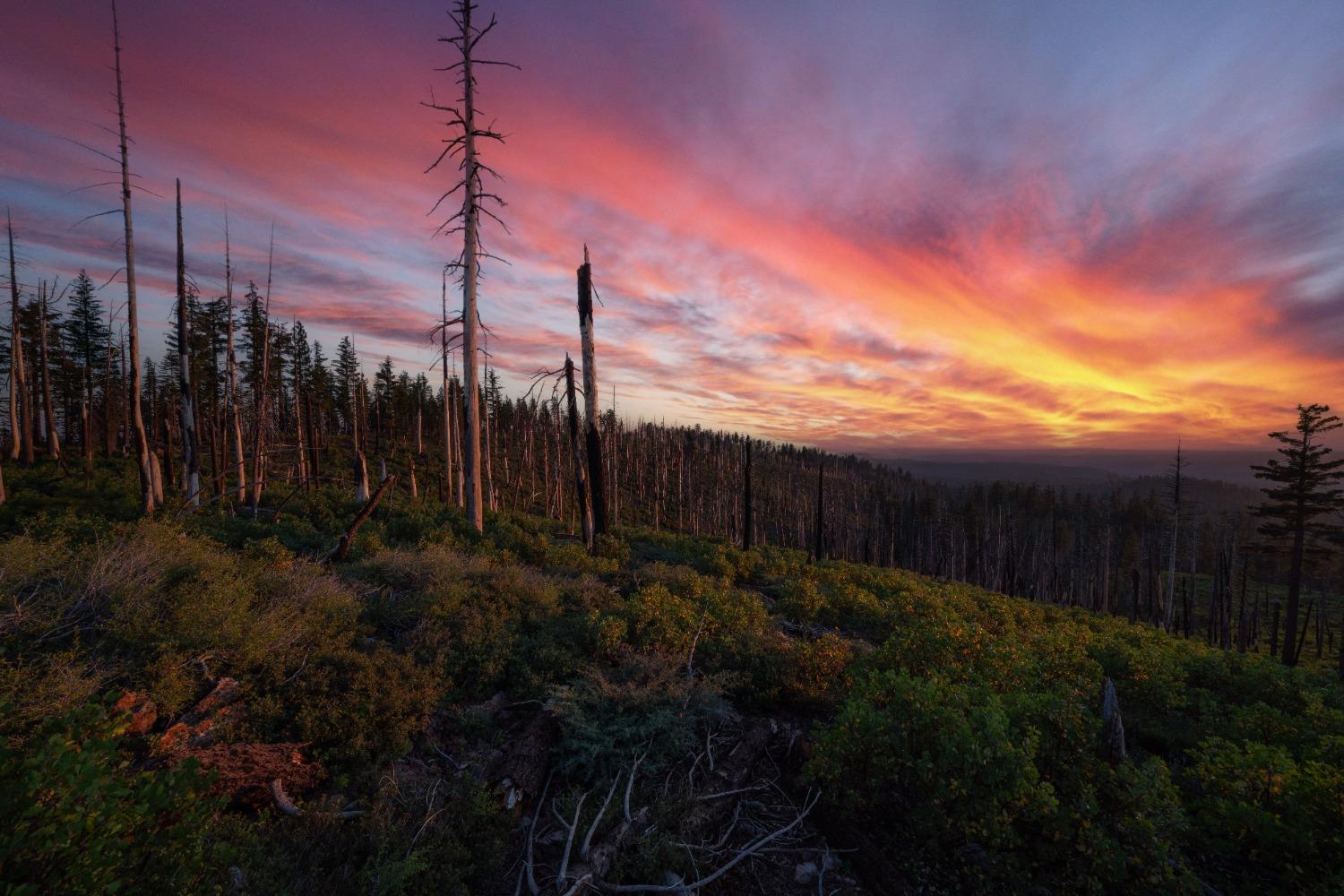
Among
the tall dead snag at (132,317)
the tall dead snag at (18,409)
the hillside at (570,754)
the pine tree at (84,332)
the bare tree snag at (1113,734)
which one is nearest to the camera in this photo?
the hillside at (570,754)

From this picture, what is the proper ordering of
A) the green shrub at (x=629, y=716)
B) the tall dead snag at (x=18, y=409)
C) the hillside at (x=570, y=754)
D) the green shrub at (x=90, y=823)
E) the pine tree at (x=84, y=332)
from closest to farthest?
the green shrub at (x=90, y=823), the hillside at (x=570, y=754), the green shrub at (x=629, y=716), the tall dead snag at (x=18, y=409), the pine tree at (x=84, y=332)

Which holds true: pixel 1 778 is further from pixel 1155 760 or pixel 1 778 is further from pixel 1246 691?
pixel 1246 691

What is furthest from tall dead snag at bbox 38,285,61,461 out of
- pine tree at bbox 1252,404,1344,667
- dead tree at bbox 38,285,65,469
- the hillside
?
pine tree at bbox 1252,404,1344,667

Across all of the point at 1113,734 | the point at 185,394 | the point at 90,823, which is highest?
the point at 185,394

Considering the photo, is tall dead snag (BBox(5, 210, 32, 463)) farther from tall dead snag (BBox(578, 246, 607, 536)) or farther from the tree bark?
tall dead snag (BBox(578, 246, 607, 536))

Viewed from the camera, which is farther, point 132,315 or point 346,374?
point 346,374

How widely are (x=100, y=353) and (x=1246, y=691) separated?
6624cm

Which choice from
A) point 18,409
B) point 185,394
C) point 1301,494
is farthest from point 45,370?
point 1301,494

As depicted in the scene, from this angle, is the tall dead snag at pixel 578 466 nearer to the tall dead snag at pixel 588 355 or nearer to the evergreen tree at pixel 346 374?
the tall dead snag at pixel 588 355

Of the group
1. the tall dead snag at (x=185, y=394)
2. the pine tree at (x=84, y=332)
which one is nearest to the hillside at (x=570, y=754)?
the tall dead snag at (x=185, y=394)

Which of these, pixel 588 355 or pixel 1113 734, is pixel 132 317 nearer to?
pixel 588 355

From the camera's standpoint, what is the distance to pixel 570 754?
529cm

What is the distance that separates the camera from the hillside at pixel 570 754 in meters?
3.51

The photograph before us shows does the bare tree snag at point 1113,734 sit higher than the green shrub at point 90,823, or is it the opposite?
the green shrub at point 90,823
